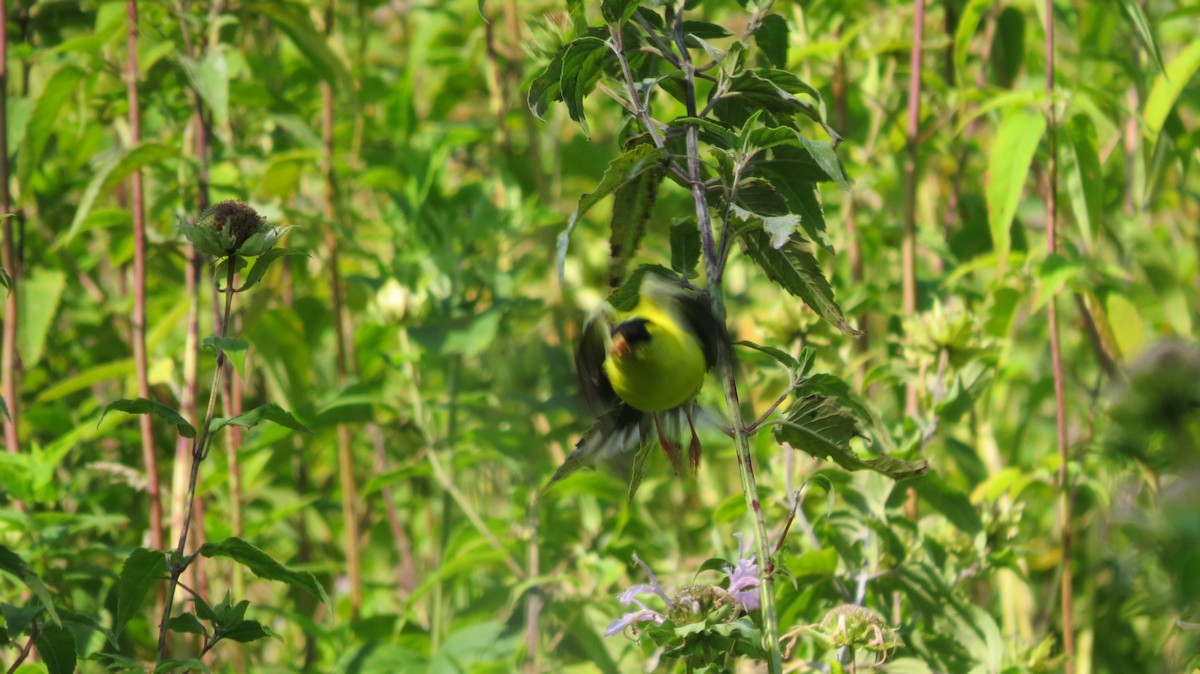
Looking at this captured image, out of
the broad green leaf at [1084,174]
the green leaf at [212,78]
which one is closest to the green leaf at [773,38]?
the broad green leaf at [1084,174]

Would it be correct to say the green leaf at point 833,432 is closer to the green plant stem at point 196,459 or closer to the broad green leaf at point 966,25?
the green plant stem at point 196,459

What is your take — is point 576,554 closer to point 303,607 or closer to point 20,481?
point 303,607

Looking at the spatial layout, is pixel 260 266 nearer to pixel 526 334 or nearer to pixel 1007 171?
pixel 1007 171

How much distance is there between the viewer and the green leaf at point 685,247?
754 millimetres

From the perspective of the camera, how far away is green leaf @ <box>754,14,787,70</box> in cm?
75

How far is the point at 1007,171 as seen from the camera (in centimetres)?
114

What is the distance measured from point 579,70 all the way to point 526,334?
1251mm

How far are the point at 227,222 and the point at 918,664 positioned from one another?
577 millimetres

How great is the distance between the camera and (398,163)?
5.61ft

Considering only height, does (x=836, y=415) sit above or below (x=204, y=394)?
above

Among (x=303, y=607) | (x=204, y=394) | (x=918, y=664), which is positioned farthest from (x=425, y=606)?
(x=918, y=664)

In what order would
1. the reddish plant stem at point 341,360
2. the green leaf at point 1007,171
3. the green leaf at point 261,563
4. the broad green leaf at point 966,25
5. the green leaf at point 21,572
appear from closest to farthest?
1. the green leaf at point 21,572
2. the green leaf at point 261,563
3. the green leaf at point 1007,171
4. the broad green leaf at point 966,25
5. the reddish plant stem at point 341,360

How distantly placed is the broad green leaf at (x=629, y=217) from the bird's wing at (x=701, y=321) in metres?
0.04

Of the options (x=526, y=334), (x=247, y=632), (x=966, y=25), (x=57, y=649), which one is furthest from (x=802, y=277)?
(x=526, y=334)
